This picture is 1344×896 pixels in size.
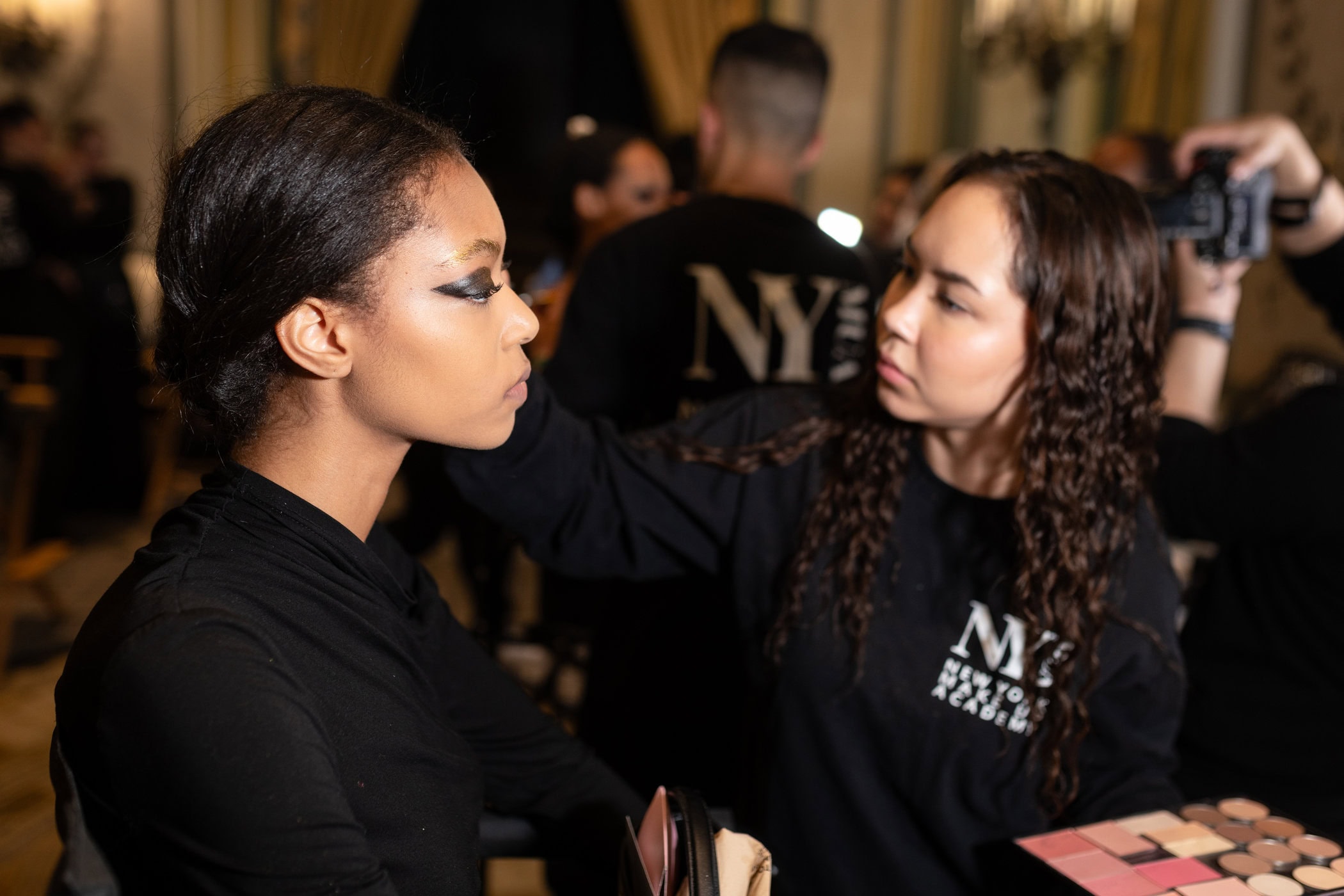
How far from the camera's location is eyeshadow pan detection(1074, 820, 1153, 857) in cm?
94

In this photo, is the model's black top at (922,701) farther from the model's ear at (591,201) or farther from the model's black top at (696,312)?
the model's ear at (591,201)

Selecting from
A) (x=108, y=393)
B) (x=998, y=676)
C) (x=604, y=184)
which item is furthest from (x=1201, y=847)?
(x=108, y=393)

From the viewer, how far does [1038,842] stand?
0.95 metres

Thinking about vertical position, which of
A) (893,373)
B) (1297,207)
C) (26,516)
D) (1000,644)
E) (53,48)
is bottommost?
(26,516)

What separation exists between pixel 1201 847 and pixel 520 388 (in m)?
0.76

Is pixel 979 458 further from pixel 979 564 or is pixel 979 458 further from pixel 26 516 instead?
pixel 26 516

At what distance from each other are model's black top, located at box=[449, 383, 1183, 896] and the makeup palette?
12 cm

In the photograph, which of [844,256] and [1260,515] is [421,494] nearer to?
[844,256]

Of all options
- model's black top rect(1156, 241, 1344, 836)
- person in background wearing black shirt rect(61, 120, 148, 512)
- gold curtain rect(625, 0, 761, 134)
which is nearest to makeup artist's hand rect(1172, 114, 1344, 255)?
model's black top rect(1156, 241, 1344, 836)

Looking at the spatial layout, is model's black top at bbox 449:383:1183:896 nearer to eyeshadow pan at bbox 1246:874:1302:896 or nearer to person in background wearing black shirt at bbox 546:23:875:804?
eyeshadow pan at bbox 1246:874:1302:896

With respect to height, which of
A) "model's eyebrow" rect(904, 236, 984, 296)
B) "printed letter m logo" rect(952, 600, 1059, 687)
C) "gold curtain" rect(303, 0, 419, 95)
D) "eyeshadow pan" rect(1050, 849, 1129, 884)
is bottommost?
"eyeshadow pan" rect(1050, 849, 1129, 884)

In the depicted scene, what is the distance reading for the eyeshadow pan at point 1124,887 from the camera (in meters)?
0.87

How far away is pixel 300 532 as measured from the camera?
2.84ft

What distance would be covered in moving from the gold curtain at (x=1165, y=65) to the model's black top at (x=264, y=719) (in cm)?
433
